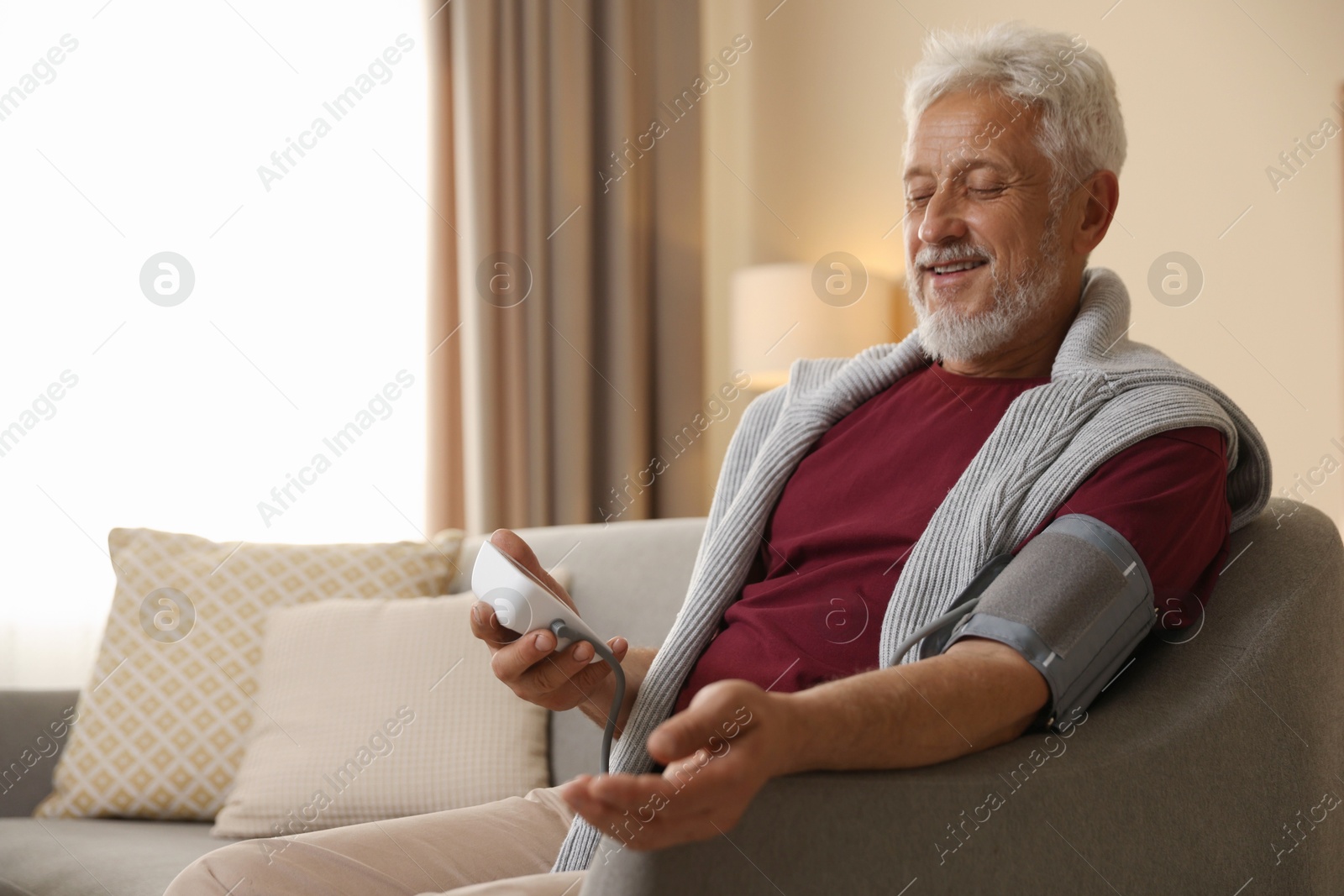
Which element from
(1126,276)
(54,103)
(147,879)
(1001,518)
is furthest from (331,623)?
(1126,276)

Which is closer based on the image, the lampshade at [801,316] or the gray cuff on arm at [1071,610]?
the gray cuff on arm at [1071,610]

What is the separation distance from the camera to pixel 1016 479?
1061 mm

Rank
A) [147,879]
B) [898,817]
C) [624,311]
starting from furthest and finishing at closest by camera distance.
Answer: [624,311], [147,879], [898,817]

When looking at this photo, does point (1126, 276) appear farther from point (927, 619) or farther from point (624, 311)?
point (927, 619)

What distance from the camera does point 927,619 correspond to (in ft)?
3.44

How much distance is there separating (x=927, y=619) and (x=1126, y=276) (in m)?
1.69

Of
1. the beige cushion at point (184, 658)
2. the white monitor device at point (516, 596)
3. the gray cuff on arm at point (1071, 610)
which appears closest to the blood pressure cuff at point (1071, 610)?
the gray cuff on arm at point (1071, 610)

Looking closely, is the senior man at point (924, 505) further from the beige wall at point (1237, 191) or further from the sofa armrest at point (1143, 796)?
the beige wall at point (1237, 191)

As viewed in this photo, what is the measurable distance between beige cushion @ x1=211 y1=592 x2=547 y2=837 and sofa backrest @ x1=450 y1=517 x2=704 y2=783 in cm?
5

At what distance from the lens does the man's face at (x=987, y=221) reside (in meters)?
1.28

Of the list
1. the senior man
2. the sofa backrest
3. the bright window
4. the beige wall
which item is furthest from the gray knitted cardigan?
the bright window

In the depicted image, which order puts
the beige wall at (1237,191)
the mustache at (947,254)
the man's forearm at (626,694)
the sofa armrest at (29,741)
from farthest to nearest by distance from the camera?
the beige wall at (1237,191), the sofa armrest at (29,741), the mustache at (947,254), the man's forearm at (626,694)

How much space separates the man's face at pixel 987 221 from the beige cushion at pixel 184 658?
105cm

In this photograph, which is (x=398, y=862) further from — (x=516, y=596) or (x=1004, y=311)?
(x=1004, y=311)
